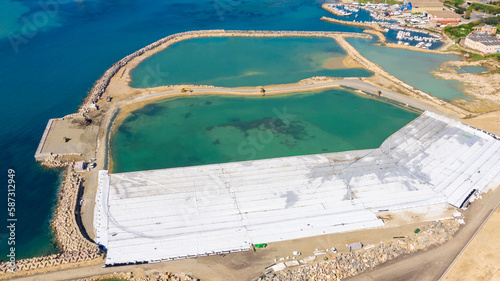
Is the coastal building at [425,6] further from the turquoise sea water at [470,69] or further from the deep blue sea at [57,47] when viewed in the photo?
the turquoise sea water at [470,69]

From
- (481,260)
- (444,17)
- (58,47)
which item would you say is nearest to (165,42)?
(58,47)

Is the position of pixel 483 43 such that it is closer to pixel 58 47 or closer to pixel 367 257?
pixel 367 257

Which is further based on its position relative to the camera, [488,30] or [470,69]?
[488,30]

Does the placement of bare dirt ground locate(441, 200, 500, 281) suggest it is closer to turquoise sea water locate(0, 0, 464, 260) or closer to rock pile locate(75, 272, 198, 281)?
rock pile locate(75, 272, 198, 281)

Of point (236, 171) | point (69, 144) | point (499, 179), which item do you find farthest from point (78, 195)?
point (499, 179)

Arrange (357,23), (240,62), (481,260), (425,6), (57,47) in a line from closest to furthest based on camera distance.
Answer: (481,260) → (240,62) → (57,47) → (357,23) → (425,6)

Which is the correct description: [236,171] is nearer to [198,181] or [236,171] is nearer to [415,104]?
[198,181]
